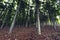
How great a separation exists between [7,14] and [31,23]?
5.39 m

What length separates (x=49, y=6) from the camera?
1733 cm

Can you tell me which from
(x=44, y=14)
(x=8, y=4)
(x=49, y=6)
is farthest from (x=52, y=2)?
(x=8, y=4)

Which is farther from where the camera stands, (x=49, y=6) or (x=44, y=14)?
(x=44, y=14)

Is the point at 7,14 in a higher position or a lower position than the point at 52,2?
lower

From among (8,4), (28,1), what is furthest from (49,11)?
(8,4)

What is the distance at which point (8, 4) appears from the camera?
17594 millimetres

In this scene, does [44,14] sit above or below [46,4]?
below

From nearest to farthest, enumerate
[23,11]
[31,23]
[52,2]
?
1. [52,2]
2. [23,11]
3. [31,23]

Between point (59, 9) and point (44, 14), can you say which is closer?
point (59, 9)

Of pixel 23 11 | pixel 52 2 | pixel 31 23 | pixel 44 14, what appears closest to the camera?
pixel 52 2

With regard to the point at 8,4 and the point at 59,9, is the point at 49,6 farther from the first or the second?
the point at 8,4

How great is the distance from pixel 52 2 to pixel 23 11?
12.8 ft

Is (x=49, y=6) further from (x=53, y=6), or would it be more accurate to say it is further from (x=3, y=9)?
(x=3, y=9)

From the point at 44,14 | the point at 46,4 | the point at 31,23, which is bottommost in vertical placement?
the point at 31,23
